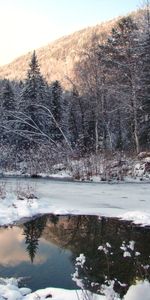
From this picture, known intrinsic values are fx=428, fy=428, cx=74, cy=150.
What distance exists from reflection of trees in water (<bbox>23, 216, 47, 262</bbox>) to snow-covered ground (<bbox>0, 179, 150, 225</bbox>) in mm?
474

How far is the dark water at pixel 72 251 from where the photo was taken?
6535 millimetres

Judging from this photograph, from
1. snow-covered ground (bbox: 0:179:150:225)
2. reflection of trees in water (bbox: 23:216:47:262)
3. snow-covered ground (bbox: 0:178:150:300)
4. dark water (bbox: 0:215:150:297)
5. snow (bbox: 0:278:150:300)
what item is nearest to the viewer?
snow (bbox: 0:278:150:300)

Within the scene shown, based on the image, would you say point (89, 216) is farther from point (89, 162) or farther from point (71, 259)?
point (89, 162)

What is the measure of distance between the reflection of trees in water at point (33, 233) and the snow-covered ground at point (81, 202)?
47 cm

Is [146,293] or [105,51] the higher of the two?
[105,51]

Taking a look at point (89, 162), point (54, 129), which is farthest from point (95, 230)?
point (54, 129)

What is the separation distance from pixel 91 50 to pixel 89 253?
28.1 metres

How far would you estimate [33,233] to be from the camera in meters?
9.73

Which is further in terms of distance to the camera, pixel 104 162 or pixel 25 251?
pixel 104 162

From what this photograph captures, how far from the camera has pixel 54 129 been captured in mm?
46469

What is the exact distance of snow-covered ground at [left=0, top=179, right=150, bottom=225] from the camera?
434 inches

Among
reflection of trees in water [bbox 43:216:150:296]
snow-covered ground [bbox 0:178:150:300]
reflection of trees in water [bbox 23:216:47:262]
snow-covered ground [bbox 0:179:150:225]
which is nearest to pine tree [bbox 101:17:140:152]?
snow-covered ground [bbox 0:178:150:300]

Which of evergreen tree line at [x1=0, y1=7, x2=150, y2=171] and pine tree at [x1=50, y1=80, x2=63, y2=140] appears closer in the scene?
evergreen tree line at [x1=0, y1=7, x2=150, y2=171]

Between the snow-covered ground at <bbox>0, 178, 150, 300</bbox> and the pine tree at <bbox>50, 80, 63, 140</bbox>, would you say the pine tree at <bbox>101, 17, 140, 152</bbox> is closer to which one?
the snow-covered ground at <bbox>0, 178, 150, 300</bbox>
